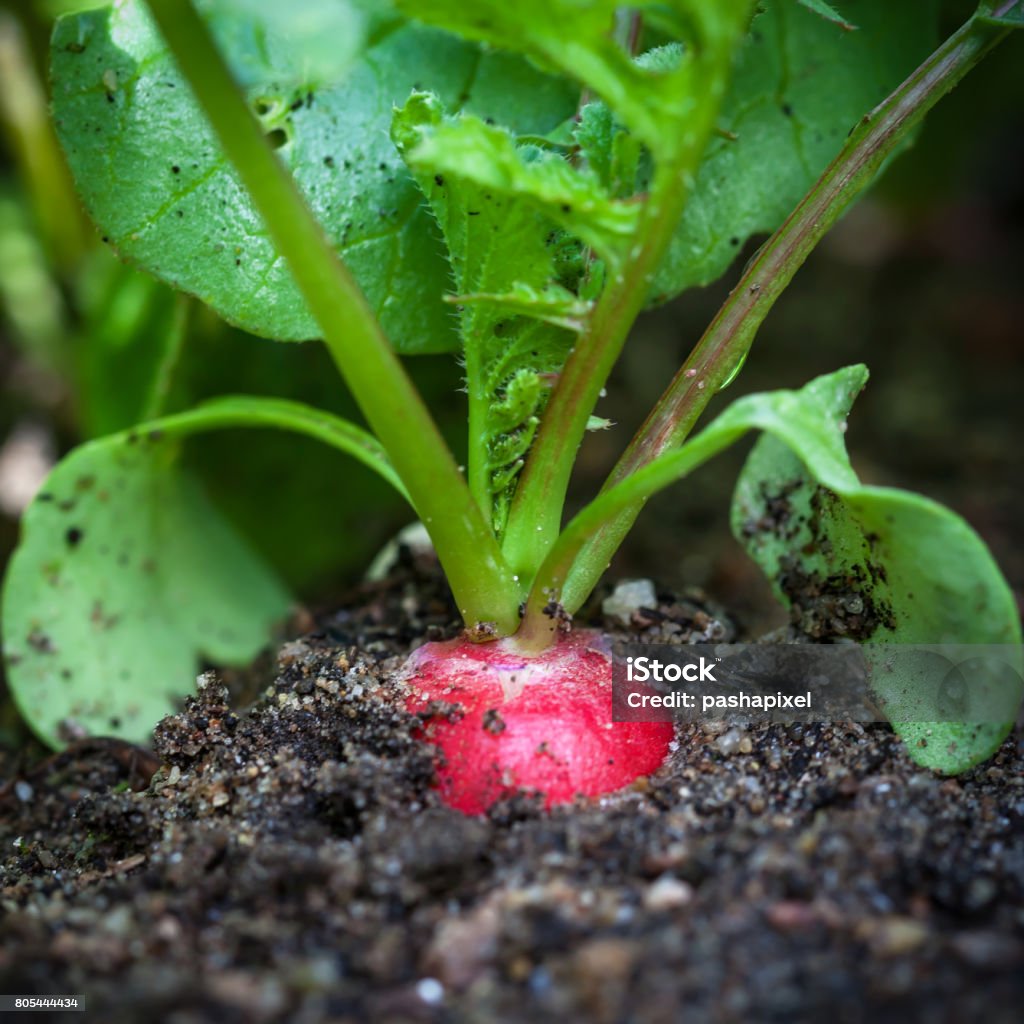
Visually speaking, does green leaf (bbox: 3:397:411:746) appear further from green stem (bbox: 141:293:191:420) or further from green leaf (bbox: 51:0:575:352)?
green leaf (bbox: 51:0:575:352)

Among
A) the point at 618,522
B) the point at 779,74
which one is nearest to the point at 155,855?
the point at 618,522

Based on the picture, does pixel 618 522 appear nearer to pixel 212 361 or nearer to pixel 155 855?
→ pixel 155 855

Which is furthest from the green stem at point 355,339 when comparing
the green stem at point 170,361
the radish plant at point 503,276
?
the green stem at point 170,361

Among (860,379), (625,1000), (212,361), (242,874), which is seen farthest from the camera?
(212,361)

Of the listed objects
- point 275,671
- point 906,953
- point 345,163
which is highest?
point 345,163

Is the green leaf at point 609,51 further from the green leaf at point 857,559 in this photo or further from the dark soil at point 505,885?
the dark soil at point 505,885

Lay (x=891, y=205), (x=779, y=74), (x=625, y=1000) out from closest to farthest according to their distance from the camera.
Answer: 1. (x=625, y=1000)
2. (x=779, y=74)
3. (x=891, y=205)

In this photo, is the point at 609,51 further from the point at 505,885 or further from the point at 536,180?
the point at 505,885

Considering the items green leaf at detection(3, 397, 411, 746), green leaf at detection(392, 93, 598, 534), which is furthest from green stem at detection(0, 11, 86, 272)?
green leaf at detection(392, 93, 598, 534)
